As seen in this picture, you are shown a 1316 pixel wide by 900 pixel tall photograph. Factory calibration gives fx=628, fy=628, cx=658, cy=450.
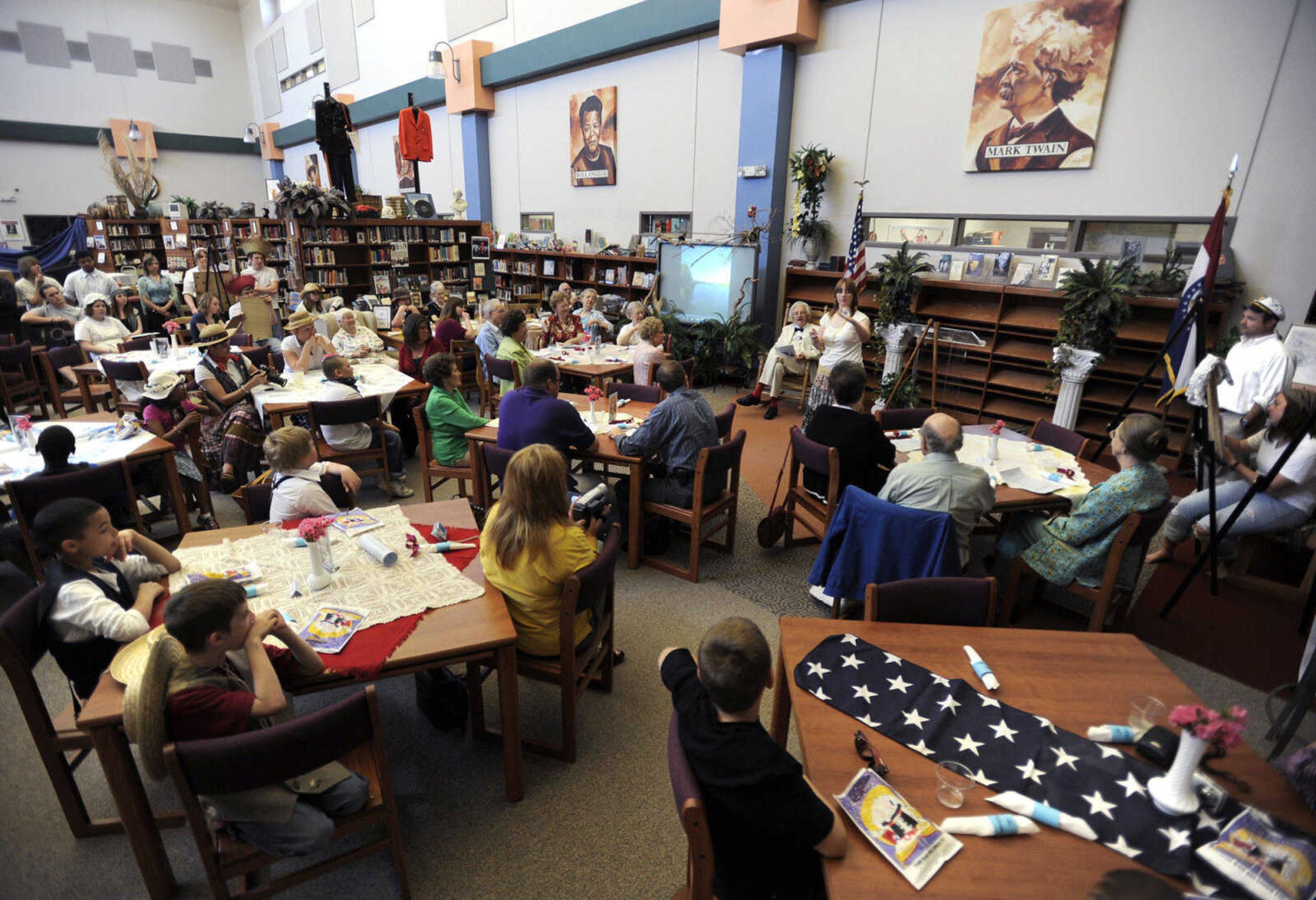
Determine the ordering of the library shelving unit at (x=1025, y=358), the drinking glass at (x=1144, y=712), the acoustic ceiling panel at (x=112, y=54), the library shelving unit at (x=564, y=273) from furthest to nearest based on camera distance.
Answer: the acoustic ceiling panel at (x=112, y=54), the library shelving unit at (x=564, y=273), the library shelving unit at (x=1025, y=358), the drinking glass at (x=1144, y=712)

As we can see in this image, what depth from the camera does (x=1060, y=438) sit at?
404 centimetres

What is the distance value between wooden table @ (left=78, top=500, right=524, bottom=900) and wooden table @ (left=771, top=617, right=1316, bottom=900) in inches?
36.9

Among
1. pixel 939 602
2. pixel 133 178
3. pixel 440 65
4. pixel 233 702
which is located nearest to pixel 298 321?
pixel 233 702

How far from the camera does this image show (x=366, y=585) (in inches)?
90.7

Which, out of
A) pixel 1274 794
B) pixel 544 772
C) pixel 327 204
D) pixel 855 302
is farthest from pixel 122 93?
pixel 1274 794

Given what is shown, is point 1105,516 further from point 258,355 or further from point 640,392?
point 258,355

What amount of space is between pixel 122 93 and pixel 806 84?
18.3 metres

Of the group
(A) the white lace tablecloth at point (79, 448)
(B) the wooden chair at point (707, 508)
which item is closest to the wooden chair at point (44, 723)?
(A) the white lace tablecloth at point (79, 448)

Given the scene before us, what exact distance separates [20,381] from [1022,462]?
933 centimetres

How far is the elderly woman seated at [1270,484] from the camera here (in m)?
3.55

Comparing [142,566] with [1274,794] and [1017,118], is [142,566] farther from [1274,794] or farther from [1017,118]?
[1017,118]

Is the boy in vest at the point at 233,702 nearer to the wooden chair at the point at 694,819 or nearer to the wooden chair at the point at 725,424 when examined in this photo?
the wooden chair at the point at 694,819

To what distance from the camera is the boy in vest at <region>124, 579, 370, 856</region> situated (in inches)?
62.1

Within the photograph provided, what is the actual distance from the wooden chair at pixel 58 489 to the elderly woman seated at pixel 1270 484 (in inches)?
231
